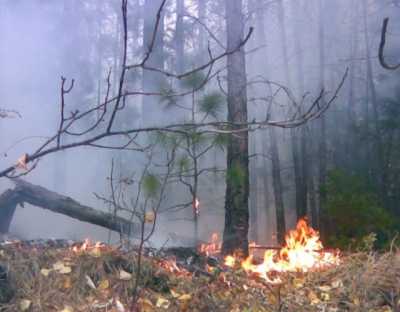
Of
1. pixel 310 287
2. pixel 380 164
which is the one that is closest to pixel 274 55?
pixel 380 164

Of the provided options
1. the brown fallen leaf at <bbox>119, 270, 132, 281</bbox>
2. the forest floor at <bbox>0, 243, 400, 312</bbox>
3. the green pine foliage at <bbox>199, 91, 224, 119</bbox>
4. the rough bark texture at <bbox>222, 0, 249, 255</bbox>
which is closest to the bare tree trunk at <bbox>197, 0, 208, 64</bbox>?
the green pine foliage at <bbox>199, 91, 224, 119</bbox>

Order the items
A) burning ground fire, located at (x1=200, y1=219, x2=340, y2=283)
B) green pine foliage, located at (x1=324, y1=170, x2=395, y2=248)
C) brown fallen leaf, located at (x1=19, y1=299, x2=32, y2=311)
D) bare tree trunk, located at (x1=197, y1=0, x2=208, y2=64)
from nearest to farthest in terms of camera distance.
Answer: brown fallen leaf, located at (x1=19, y1=299, x2=32, y2=311)
burning ground fire, located at (x1=200, y1=219, x2=340, y2=283)
green pine foliage, located at (x1=324, y1=170, x2=395, y2=248)
bare tree trunk, located at (x1=197, y1=0, x2=208, y2=64)

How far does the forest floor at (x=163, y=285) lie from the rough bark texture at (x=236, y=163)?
6.24 ft

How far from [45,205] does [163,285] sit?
107 inches

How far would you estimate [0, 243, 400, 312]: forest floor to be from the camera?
12.5 ft

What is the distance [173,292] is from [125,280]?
368 millimetres

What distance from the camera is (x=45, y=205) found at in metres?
6.50

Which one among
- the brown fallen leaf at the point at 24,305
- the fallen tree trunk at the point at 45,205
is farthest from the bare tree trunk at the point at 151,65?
the brown fallen leaf at the point at 24,305

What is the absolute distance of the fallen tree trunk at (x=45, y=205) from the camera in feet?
21.1

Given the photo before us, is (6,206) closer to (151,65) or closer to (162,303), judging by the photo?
(162,303)

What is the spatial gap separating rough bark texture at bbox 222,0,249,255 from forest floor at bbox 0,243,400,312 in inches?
74.9

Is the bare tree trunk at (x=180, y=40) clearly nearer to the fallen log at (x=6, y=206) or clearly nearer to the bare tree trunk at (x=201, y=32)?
Result: the bare tree trunk at (x=201, y=32)

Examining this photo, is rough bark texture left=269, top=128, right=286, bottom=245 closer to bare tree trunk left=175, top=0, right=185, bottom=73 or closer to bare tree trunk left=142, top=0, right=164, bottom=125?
bare tree trunk left=142, top=0, right=164, bottom=125

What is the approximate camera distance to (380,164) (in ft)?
37.4
